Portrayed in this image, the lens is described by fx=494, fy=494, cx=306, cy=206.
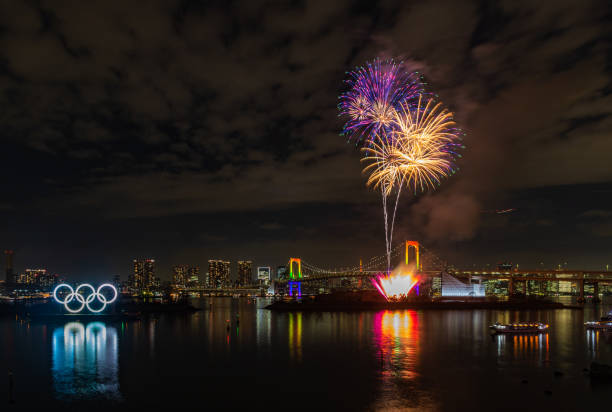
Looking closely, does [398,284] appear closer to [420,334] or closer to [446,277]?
[446,277]

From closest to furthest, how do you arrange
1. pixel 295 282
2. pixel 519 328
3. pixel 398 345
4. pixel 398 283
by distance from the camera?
pixel 398 345, pixel 519 328, pixel 398 283, pixel 295 282

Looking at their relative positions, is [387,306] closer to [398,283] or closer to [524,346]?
[398,283]

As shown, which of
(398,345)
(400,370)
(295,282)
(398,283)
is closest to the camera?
(400,370)

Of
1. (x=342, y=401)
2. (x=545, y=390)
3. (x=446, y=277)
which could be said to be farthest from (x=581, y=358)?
(x=446, y=277)

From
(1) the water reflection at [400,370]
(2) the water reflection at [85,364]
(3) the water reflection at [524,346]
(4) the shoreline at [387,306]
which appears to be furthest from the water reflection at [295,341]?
(4) the shoreline at [387,306]

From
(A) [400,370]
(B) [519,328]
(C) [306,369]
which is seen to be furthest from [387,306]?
(A) [400,370]

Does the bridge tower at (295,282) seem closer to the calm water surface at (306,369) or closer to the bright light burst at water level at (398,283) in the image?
the bright light burst at water level at (398,283)
